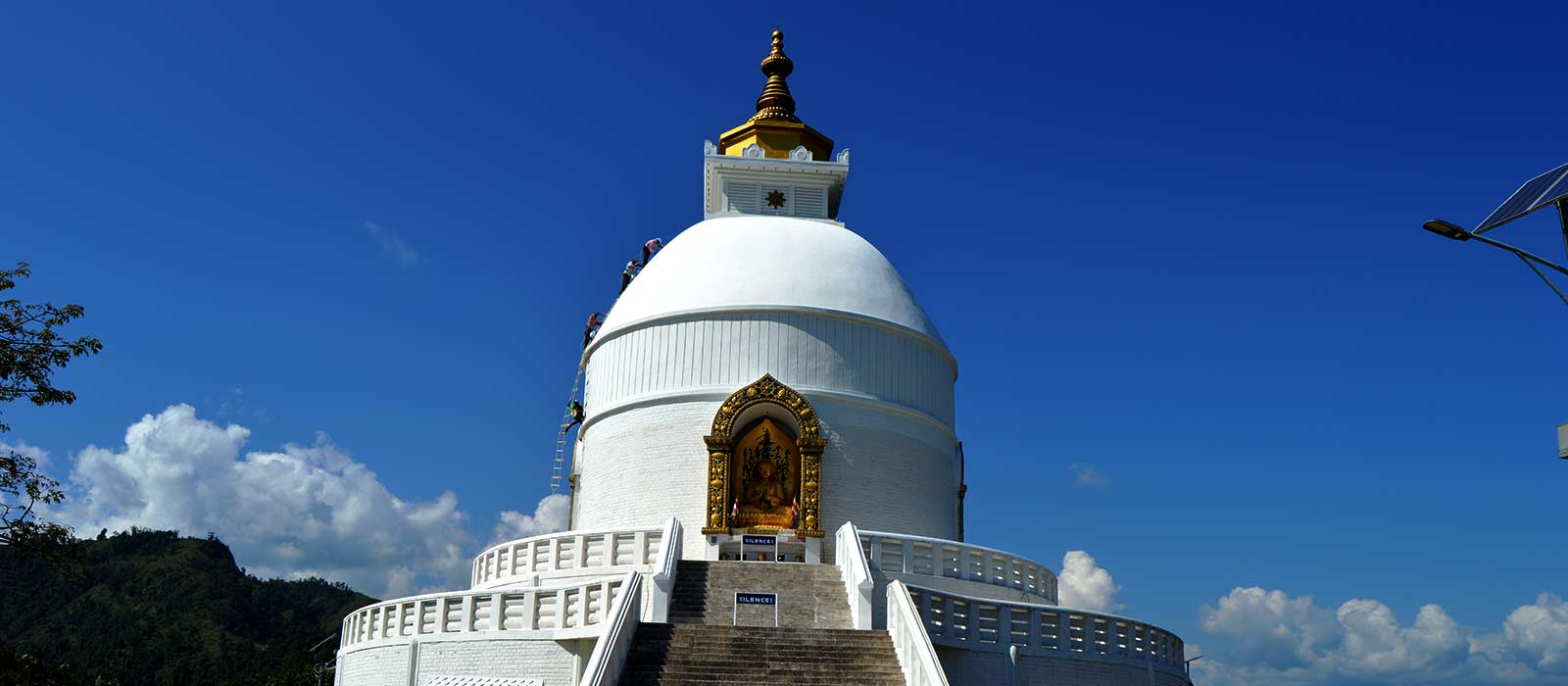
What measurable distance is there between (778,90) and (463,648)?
2047 cm

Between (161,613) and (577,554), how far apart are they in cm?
6970

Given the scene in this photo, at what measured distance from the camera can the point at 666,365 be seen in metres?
29.4

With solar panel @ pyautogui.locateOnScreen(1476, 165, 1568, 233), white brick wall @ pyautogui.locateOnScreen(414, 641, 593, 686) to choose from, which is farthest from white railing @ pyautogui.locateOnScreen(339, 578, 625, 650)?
solar panel @ pyautogui.locateOnScreen(1476, 165, 1568, 233)

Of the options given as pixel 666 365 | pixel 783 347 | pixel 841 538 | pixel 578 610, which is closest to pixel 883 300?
pixel 783 347

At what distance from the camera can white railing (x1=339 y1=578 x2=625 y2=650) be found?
20.1 m

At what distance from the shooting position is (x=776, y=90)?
37219mm

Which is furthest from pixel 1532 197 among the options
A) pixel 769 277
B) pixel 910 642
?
pixel 769 277

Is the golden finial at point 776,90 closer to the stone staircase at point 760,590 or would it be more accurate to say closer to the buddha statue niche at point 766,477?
the buddha statue niche at point 766,477

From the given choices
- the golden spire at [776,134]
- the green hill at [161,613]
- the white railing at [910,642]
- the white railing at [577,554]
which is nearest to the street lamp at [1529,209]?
the white railing at [910,642]

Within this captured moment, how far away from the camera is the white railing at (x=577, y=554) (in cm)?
2401

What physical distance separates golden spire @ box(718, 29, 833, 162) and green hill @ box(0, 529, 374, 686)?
43814 millimetres

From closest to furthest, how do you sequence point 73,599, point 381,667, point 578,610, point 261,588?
point 578,610 < point 381,667 < point 73,599 < point 261,588

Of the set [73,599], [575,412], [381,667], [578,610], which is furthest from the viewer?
[73,599]

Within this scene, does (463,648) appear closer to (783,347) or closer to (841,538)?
(841,538)
